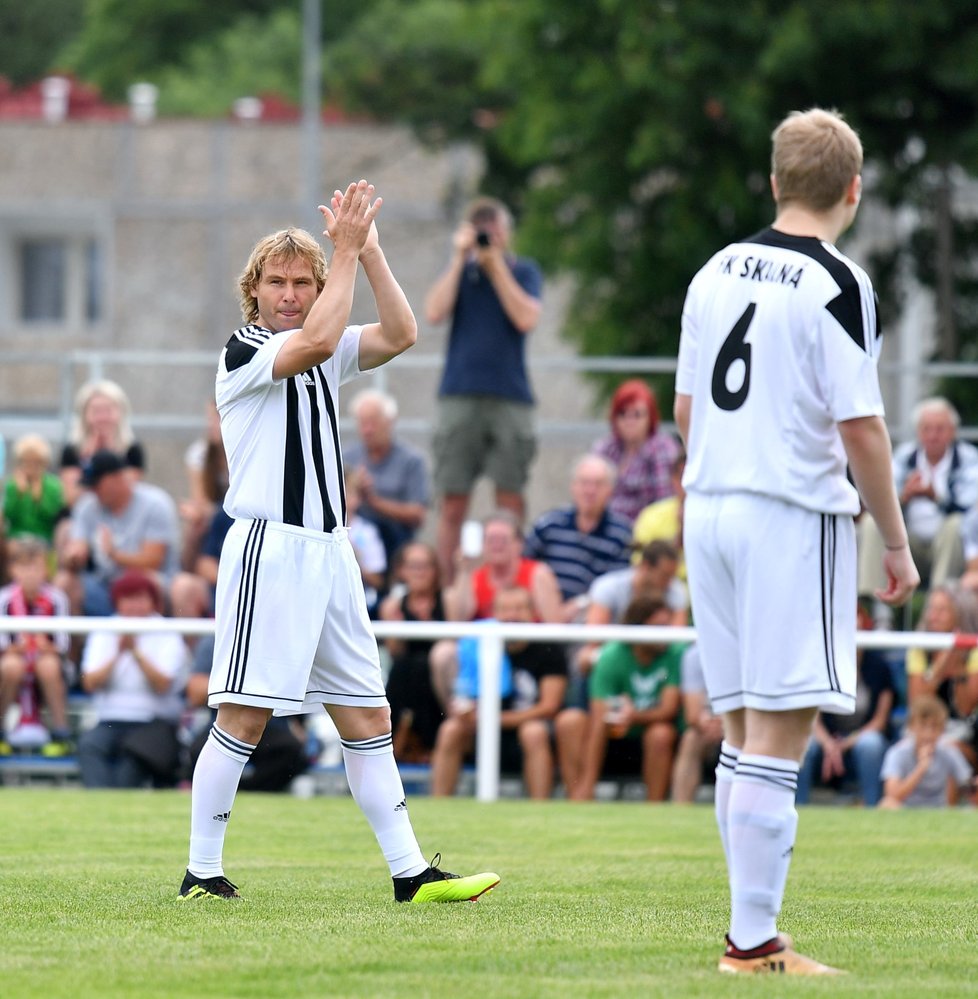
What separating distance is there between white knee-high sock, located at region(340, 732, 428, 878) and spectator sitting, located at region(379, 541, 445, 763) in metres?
5.46

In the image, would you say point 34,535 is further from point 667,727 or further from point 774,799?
point 774,799

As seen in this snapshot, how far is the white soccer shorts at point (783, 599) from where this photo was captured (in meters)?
4.94

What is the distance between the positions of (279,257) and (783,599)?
7.17ft

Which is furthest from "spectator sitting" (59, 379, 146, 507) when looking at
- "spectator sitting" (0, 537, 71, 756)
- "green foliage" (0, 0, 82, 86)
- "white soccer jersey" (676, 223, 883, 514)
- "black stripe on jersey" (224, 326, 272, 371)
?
"green foliage" (0, 0, 82, 86)

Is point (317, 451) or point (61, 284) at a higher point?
point (61, 284)

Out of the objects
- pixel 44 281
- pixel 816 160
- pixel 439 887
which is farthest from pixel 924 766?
pixel 44 281

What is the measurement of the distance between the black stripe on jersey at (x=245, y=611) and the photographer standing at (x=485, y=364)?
22.9 feet

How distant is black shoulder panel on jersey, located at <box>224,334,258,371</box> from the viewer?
6090 millimetres

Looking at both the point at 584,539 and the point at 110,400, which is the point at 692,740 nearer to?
the point at 584,539

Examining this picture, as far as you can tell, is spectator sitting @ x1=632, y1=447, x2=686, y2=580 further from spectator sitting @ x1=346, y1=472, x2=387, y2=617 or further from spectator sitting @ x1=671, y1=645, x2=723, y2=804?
spectator sitting @ x1=346, y1=472, x2=387, y2=617

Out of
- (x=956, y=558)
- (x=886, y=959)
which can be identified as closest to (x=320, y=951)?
(x=886, y=959)

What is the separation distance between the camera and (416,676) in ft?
39.2

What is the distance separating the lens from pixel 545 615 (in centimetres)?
1242

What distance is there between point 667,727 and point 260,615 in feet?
19.2
